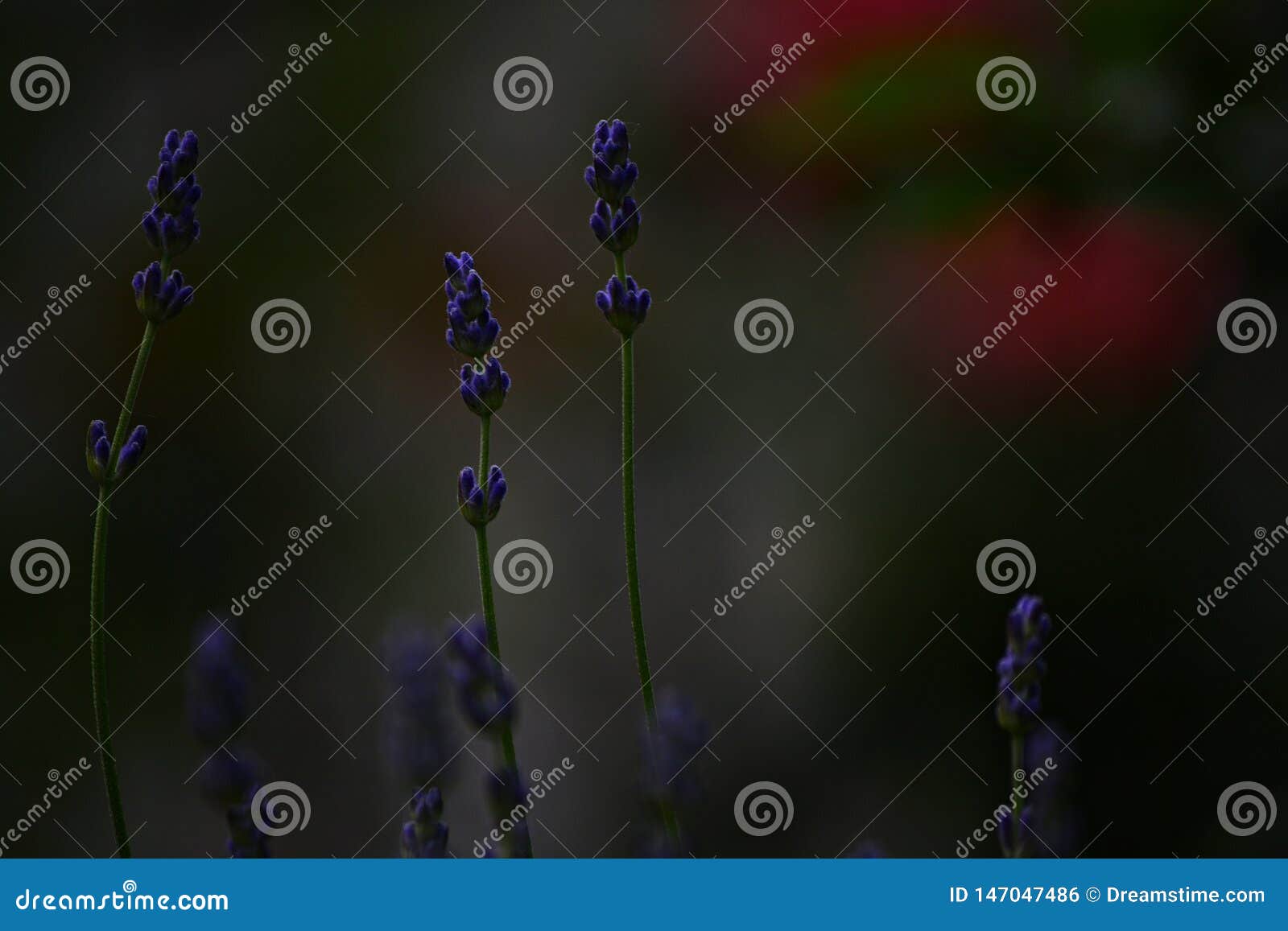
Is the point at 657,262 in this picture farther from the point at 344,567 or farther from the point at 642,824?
the point at 642,824

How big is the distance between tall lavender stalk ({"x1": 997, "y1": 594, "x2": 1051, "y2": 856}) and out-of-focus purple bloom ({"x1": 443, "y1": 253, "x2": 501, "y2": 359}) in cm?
33

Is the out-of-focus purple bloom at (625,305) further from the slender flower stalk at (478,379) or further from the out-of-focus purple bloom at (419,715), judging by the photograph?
the out-of-focus purple bloom at (419,715)

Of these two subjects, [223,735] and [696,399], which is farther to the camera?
[696,399]

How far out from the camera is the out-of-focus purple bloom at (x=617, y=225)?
0.58 meters

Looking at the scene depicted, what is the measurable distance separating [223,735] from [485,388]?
0.75ft

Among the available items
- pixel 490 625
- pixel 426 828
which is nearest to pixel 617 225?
pixel 490 625

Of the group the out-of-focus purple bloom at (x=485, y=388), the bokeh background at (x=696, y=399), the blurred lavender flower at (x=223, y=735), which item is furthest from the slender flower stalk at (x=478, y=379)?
the bokeh background at (x=696, y=399)

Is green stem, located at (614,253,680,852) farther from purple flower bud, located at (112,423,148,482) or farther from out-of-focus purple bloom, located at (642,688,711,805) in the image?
purple flower bud, located at (112,423,148,482)

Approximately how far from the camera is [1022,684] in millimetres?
599

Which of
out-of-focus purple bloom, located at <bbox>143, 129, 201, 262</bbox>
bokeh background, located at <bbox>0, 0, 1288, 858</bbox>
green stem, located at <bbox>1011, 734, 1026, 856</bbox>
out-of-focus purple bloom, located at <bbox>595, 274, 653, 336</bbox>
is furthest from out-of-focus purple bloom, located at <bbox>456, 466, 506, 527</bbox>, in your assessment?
bokeh background, located at <bbox>0, 0, 1288, 858</bbox>

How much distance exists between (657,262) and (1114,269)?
49cm

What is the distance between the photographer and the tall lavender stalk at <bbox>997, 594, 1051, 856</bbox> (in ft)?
1.95

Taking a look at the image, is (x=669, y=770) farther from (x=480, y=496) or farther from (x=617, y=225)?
(x=617, y=225)

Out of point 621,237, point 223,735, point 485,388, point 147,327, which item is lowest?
point 223,735
